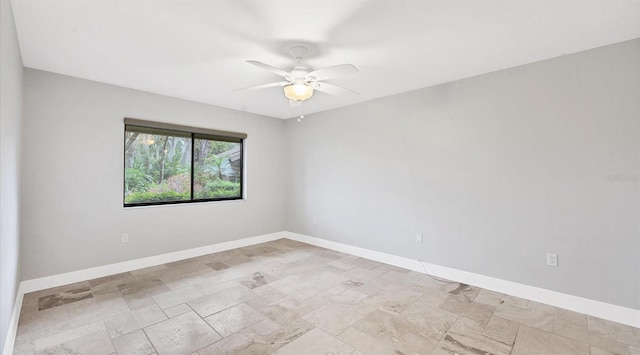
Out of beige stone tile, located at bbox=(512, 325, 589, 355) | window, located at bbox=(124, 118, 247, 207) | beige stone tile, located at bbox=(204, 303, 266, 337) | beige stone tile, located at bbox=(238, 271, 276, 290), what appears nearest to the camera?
beige stone tile, located at bbox=(512, 325, 589, 355)

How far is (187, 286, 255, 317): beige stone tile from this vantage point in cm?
264

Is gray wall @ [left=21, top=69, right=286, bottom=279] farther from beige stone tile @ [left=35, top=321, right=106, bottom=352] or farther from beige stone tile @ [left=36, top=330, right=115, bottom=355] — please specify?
beige stone tile @ [left=36, top=330, right=115, bottom=355]

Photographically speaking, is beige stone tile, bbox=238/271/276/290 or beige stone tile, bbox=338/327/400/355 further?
beige stone tile, bbox=238/271/276/290

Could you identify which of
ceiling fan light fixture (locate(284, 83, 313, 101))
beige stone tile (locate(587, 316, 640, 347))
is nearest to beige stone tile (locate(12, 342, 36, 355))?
ceiling fan light fixture (locate(284, 83, 313, 101))

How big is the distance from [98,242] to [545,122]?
525cm

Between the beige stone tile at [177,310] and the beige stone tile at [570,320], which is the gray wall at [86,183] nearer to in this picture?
the beige stone tile at [177,310]

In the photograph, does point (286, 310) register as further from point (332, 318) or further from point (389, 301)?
point (389, 301)

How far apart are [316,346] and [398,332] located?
0.70 m

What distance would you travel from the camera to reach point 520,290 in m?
2.93

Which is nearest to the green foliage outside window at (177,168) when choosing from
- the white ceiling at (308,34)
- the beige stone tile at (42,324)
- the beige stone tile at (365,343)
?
the white ceiling at (308,34)

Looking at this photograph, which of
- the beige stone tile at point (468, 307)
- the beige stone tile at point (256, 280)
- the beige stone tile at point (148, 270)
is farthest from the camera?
the beige stone tile at point (148, 270)

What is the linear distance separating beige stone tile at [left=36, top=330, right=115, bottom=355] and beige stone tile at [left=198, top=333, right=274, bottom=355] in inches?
28.2

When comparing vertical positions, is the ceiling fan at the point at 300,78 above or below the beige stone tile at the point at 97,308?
above

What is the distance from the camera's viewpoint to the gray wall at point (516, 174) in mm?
2467
